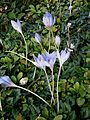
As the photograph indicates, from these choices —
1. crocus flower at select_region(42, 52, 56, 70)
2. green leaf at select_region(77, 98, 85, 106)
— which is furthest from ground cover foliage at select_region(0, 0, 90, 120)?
crocus flower at select_region(42, 52, 56, 70)

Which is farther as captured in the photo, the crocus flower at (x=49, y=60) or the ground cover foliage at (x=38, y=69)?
the ground cover foliage at (x=38, y=69)

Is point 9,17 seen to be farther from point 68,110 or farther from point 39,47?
point 68,110

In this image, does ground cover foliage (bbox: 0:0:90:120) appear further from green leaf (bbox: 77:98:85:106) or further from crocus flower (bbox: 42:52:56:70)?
crocus flower (bbox: 42:52:56:70)

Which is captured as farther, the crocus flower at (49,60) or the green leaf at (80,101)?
the green leaf at (80,101)

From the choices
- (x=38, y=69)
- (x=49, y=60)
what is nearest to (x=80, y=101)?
(x=49, y=60)

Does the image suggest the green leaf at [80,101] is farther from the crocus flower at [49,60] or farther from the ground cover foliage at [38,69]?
the crocus flower at [49,60]

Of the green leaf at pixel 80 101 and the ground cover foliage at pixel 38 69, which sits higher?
the ground cover foliage at pixel 38 69

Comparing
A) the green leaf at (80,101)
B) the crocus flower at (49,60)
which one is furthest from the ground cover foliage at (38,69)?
the crocus flower at (49,60)

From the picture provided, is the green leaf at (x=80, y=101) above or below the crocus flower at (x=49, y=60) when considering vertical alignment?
below
